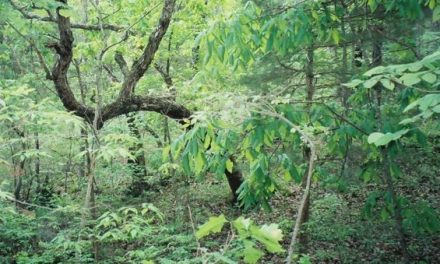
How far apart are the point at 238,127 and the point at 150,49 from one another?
3.97 meters

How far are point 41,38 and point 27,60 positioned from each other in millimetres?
5693

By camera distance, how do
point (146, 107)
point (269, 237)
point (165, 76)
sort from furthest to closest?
point (165, 76) → point (146, 107) → point (269, 237)

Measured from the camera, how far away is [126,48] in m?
7.56

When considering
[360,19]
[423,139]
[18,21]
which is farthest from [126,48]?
[423,139]

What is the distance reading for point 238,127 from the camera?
3.31 metres

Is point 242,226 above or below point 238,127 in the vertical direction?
below

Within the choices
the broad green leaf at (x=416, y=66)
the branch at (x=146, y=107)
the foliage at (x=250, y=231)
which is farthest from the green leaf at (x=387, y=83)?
the branch at (x=146, y=107)

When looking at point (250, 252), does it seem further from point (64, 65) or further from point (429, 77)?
point (64, 65)

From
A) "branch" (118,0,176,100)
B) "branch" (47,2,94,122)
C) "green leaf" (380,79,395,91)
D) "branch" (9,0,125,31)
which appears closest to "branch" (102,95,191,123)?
"branch" (118,0,176,100)

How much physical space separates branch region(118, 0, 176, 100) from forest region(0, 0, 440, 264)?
3 cm

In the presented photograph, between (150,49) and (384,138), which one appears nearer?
(384,138)

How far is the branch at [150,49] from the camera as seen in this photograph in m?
6.68

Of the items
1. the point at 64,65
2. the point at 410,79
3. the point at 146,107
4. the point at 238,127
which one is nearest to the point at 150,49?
the point at 146,107

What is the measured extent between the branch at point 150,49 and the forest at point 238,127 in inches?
1.0
